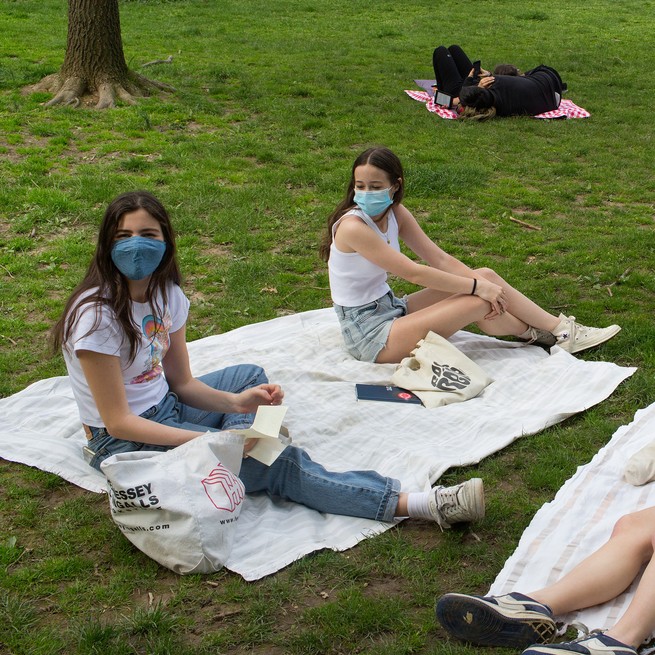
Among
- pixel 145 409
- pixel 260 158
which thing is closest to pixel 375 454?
pixel 145 409

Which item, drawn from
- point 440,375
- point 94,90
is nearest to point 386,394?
point 440,375

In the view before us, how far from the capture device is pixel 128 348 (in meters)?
3.37

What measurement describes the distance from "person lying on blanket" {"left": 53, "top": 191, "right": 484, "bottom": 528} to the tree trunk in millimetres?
6820

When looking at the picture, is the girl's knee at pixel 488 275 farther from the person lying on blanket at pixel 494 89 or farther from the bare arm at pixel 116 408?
the person lying on blanket at pixel 494 89

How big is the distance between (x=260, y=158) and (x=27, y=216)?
2526 millimetres

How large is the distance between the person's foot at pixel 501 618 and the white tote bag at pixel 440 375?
1.81 m

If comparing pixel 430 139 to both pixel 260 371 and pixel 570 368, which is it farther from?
pixel 260 371

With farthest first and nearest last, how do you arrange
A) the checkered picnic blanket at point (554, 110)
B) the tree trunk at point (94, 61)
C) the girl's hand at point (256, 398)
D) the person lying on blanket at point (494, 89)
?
1. the checkered picnic blanket at point (554, 110)
2. the person lying on blanket at point (494, 89)
3. the tree trunk at point (94, 61)
4. the girl's hand at point (256, 398)

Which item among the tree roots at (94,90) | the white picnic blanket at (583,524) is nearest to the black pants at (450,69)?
the tree roots at (94,90)

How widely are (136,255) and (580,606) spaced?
6.85 ft

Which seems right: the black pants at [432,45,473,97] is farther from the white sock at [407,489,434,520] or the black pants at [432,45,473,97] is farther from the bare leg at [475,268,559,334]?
the white sock at [407,489,434,520]

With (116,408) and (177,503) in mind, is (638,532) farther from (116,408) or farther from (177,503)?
(116,408)

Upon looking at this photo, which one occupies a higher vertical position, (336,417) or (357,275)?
(357,275)

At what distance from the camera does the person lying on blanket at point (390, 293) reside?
15.5ft
